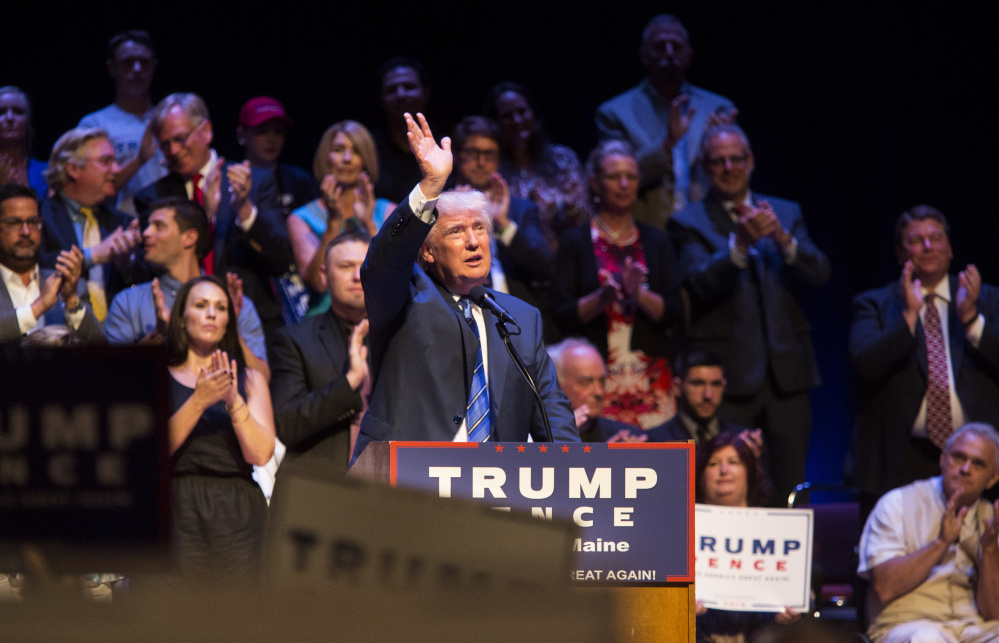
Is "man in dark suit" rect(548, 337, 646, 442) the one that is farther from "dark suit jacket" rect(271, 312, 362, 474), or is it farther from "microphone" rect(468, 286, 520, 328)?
"microphone" rect(468, 286, 520, 328)

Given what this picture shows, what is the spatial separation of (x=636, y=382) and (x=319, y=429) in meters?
1.68

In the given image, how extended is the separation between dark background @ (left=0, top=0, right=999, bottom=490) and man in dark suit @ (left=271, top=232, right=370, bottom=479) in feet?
7.00

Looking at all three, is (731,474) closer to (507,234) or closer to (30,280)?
(507,234)

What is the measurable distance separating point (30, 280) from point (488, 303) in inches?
93.9

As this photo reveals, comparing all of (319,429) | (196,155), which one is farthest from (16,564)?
(196,155)

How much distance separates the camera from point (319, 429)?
4133 mm

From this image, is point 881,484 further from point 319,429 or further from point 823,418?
point 319,429

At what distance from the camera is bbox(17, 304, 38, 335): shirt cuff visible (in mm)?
4145

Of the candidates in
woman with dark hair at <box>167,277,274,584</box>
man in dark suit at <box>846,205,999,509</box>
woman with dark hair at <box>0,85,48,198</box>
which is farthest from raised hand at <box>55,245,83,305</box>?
man in dark suit at <box>846,205,999,509</box>

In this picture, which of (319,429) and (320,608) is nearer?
(320,608)

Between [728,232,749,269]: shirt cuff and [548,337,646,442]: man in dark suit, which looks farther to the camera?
[728,232,749,269]: shirt cuff

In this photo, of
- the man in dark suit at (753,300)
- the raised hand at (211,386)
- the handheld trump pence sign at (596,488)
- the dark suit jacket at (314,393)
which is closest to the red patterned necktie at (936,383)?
the man in dark suit at (753,300)

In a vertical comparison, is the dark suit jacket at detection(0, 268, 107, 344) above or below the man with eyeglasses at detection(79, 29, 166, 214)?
below

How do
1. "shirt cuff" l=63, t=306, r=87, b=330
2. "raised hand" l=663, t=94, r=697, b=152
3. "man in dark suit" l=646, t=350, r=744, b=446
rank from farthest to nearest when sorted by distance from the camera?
1. "raised hand" l=663, t=94, r=697, b=152
2. "man in dark suit" l=646, t=350, r=744, b=446
3. "shirt cuff" l=63, t=306, r=87, b=330
